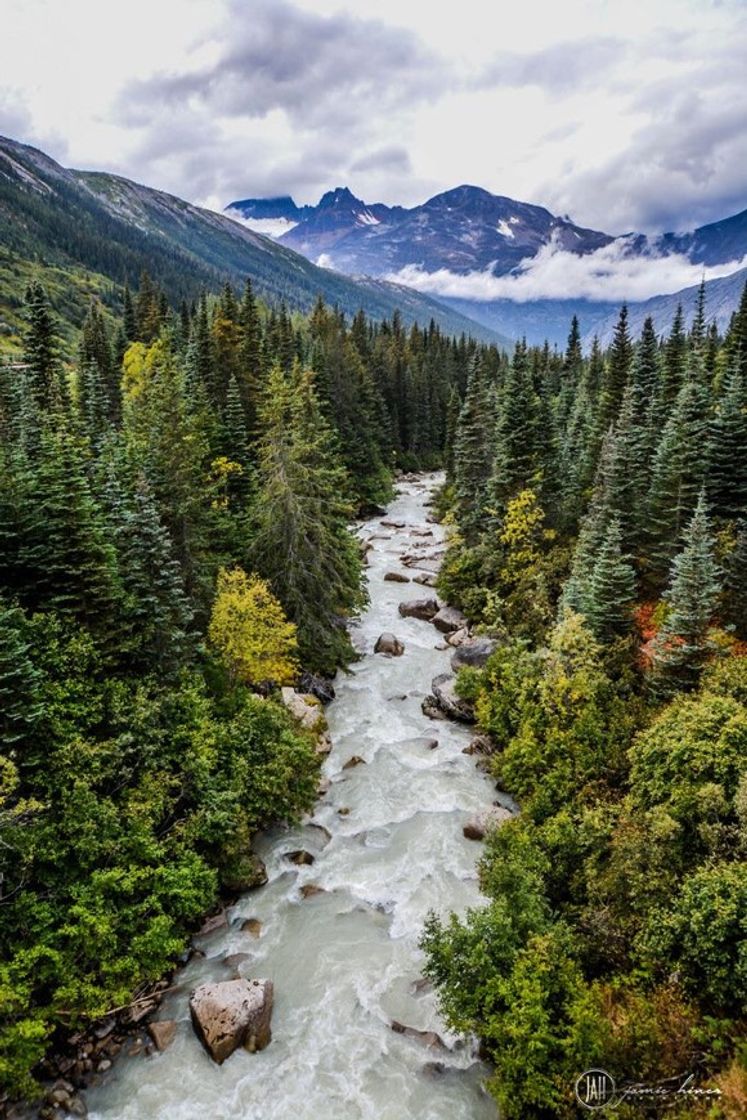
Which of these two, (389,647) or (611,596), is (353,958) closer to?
(611,596)

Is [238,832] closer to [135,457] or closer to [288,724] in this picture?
[288,724]

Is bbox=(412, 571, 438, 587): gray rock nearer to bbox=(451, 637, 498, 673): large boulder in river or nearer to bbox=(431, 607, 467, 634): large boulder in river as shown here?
bbox=(431, 607, 467, 634): large boulder in river

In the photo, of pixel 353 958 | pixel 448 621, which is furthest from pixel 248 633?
pixel 448 621

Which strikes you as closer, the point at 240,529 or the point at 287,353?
the point at 240,529

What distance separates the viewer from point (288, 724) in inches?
1055

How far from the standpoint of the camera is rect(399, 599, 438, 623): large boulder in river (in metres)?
47.0

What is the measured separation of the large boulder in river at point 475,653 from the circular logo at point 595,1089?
71.8ft

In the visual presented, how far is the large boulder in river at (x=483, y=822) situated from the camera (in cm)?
2495

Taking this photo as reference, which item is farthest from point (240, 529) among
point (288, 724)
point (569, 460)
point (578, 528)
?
point (569, 460)

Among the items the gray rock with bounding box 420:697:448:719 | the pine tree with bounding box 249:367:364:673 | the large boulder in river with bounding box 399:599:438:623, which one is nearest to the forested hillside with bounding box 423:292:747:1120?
the gray rock with bounding box 420:697:448:719

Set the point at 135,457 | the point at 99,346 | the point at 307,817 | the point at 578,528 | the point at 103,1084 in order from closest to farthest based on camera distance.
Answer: the point at 103,1084 → the point at 307,817 → the point at 135,457 → the point at 578,528 → the point at 99,346

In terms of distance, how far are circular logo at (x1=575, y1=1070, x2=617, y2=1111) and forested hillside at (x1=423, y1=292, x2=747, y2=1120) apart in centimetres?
24

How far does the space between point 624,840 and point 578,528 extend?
93.3 feet

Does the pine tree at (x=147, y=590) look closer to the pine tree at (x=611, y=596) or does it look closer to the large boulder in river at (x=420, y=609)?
the pine tree at (x=611, y=596)
